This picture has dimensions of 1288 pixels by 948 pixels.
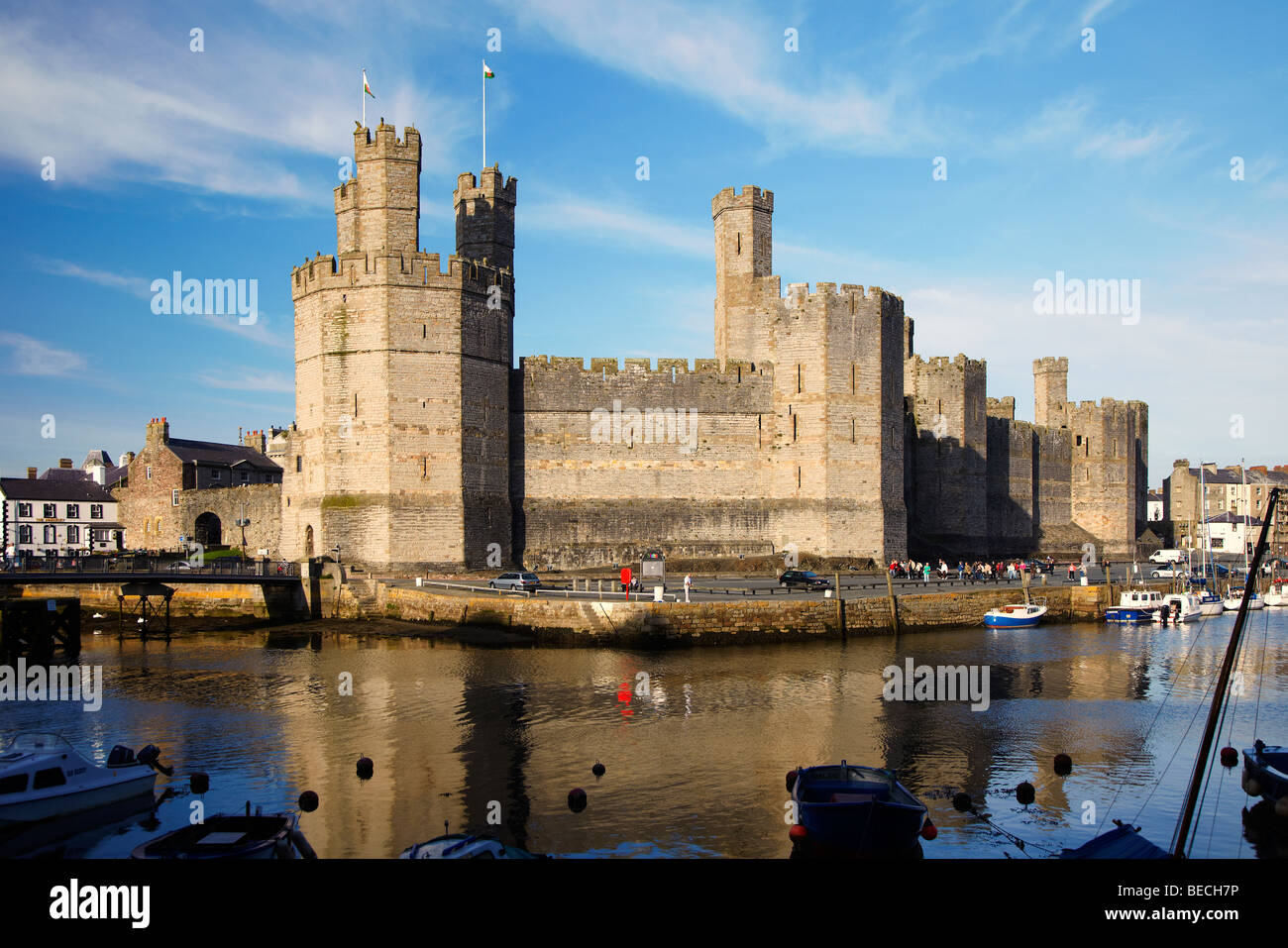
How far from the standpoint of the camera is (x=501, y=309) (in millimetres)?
42625

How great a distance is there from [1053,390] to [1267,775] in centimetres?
5375

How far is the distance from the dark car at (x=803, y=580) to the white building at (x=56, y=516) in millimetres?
42950

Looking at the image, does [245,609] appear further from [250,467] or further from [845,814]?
[845,814]

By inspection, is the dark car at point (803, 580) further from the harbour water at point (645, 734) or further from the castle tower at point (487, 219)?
the castle tower at point (487, 219)

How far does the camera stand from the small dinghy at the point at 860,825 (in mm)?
13500

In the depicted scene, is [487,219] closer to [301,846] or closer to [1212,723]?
[301,846]

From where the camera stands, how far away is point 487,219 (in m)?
46.2

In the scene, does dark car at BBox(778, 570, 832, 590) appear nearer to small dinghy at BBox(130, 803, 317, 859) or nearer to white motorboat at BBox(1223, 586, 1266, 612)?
white motorboat at BBox(1223, 586, 1266, 612)

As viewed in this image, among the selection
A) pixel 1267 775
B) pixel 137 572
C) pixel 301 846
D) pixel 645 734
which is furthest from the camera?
pixel 137 572

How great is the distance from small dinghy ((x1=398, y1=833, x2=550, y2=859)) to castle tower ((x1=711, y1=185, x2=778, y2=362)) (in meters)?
38.6

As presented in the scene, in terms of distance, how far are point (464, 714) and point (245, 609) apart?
20418 mm

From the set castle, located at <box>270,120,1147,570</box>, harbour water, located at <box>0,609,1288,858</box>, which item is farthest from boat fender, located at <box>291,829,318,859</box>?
castle, located at <box>270,120,1147,570</box>

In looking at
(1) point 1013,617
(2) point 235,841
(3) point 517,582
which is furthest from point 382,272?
(2) point 235,841

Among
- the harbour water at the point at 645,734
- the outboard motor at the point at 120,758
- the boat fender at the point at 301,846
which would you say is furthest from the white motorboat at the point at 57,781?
the boat fender at the point at 301,846
